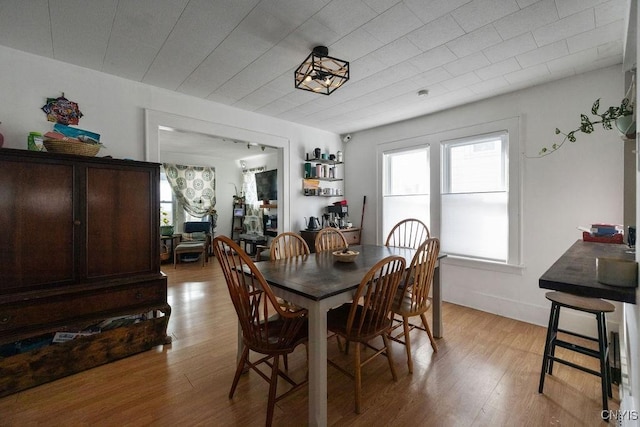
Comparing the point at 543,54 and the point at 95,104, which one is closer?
the point at 543,54

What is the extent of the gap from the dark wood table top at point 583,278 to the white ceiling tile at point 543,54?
156 cm

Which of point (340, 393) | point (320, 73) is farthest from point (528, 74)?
point (340, 393)

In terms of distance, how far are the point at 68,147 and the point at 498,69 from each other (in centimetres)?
359

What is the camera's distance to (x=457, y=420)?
1600 millimetres

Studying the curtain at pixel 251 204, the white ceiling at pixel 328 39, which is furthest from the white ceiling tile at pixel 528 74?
the curtain at pixel 251 204

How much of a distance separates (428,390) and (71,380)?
246 cm

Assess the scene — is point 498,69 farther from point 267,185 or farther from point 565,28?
point 267,185

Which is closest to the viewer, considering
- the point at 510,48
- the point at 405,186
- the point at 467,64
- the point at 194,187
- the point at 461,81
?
the point at 510,48

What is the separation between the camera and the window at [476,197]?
3.16 metres

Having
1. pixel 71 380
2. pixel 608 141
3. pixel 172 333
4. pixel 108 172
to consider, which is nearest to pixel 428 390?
pixel 172 333

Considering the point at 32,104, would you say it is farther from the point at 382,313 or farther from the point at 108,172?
the point at 382,313

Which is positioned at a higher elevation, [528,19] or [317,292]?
[528,19]

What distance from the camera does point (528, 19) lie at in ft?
6.01

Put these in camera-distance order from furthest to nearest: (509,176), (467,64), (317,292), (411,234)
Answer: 1. (411,234)
2. (509,176)
3. (467,64)
4. (317,292)
